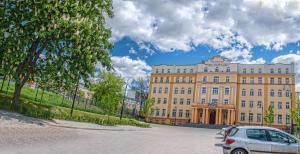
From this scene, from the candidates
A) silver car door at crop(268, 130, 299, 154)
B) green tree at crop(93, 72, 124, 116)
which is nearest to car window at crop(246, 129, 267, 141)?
silver car door at crop(268, 130, 299, 154)

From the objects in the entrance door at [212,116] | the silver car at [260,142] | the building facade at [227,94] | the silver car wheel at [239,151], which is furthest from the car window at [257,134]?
the entrance door at [212,116]

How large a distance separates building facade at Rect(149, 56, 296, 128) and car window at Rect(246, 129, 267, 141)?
57918 millimetres

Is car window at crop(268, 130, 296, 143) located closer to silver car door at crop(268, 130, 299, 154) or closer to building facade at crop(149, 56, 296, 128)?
silver car door at crop(268, 130, 299, 154)

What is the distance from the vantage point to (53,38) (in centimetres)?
2205

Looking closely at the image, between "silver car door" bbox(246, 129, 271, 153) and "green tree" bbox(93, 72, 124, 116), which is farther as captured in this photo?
"green tree" bbox(93, 72, 124, 116)

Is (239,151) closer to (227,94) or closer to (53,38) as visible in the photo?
(53,38)

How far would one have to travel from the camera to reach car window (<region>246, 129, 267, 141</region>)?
11172 mm

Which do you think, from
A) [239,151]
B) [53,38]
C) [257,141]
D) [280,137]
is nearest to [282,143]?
[280,137]

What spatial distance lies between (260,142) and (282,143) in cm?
82

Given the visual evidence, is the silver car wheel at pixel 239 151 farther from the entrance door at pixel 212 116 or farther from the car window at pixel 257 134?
the entrance door at pixel 212 116

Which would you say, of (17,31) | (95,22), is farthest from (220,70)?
(17,31)

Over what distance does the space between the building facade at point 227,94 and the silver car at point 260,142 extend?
2277 inches

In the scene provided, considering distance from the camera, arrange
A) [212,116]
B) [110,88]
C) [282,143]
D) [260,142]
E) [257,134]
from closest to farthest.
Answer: [282,143], [260,142], [257,134], [110,88], [212,116]

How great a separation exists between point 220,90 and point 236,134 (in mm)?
63433
